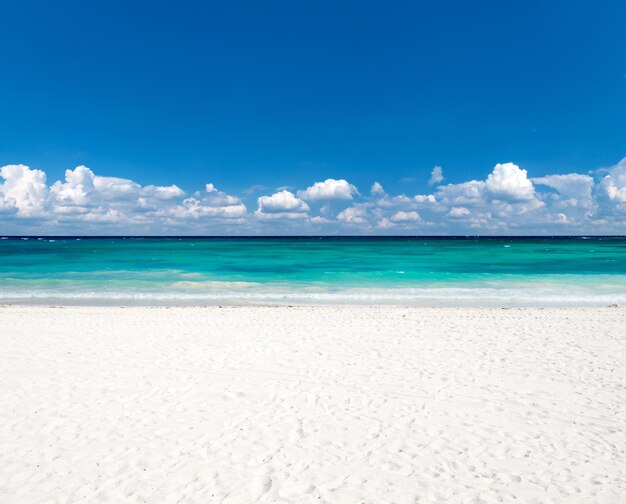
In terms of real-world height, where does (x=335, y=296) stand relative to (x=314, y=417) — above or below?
below

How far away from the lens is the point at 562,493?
187 inches

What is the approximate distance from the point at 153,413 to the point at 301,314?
9.38 m

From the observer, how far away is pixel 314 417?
264 inches

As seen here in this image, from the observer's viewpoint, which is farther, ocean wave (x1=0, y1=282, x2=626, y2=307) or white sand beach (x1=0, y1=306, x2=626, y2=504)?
ocean wave (x1=0, y1=282, x2=626, y2=307)

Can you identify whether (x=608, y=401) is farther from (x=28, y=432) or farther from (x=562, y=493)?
(x=28, y=432)

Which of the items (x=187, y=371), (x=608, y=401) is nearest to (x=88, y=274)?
(x=187, y=371)

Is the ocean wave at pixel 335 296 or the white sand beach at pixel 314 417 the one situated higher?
the white sand beach at pixel 314 417

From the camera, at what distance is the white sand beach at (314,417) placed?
16.2ft

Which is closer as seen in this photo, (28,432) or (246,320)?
(28,432)

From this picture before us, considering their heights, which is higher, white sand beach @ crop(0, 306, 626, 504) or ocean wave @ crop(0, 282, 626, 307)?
white sand beach @ crop(0, 306, 626, 504)

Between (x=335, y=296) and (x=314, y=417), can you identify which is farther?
(x=335, y=296)

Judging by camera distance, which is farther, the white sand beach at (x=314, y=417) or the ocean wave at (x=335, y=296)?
the ocean wave at (x=335, y=296)

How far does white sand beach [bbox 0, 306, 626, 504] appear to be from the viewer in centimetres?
493

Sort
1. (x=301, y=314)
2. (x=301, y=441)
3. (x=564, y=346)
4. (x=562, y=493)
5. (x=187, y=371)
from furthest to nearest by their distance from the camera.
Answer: (x=301, y=314), (x=564, y=346), (x=187, y=371), (x=301, y=441), (x=562, y=493)
